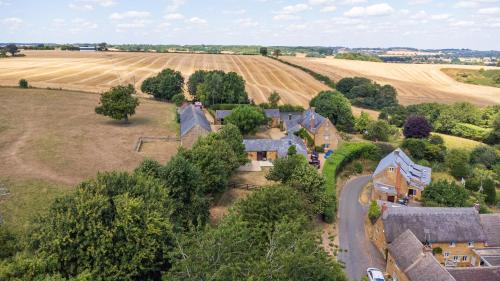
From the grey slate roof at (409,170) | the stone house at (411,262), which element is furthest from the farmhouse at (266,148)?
the stone house at (411,262)

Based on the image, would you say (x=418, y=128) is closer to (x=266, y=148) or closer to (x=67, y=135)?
(x=266, y=148)

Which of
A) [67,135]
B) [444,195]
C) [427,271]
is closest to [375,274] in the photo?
[427,271]

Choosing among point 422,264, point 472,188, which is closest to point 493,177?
point 472,188

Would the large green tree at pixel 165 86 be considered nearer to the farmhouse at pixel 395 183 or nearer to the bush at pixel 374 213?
the farmhouse at pixel 395 183

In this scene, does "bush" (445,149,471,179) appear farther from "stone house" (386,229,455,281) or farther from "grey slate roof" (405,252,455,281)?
"grey slate roof" (405,252,455,281)

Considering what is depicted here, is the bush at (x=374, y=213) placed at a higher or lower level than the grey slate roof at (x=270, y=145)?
lower

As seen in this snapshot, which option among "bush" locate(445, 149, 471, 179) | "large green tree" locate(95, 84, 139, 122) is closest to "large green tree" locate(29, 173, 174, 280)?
"bush" locate(445, 149, 471, 179)

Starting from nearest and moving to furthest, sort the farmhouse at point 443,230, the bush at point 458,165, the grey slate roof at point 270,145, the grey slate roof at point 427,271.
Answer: the grey slate roof at point 427,271 → the farmhouse at point 443,230 → the bush at point 458,165 → the grey slate roof at point 270,145
